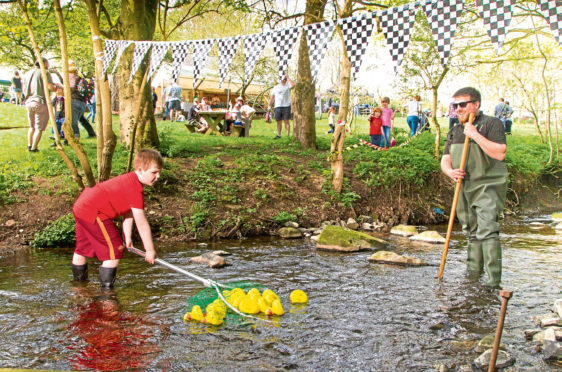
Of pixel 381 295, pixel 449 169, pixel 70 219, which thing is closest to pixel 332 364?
pixel 381 295

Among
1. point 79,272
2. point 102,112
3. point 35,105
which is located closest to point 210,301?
point 79,272

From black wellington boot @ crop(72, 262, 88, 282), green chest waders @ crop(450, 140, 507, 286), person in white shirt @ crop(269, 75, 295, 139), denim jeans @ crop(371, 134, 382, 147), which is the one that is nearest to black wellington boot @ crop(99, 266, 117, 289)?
black wellington boot @ crop(72, 262, 88, 282)

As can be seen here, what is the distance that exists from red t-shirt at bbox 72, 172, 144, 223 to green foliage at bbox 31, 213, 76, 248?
9.92 feet

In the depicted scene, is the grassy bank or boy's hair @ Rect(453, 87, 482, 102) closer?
boy's hair @ Rect(453, 87, 482, 102)

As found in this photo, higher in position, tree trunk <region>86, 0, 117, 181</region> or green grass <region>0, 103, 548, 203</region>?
tree trunk <region>86, 0, 117, 181</region>

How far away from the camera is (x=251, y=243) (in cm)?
841

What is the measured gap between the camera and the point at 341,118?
949cm

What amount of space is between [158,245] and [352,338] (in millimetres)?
4857

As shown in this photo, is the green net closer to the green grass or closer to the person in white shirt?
the green grass

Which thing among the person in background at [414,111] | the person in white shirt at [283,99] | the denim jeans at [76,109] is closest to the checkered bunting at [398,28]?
the person in white shirt at [283,99]

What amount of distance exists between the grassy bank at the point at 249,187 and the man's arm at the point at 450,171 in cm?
427

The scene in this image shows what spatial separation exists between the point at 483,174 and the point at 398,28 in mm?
3118

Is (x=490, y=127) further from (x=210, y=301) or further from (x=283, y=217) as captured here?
(x=283, y=217)

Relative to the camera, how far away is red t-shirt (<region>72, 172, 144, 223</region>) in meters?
4.93
